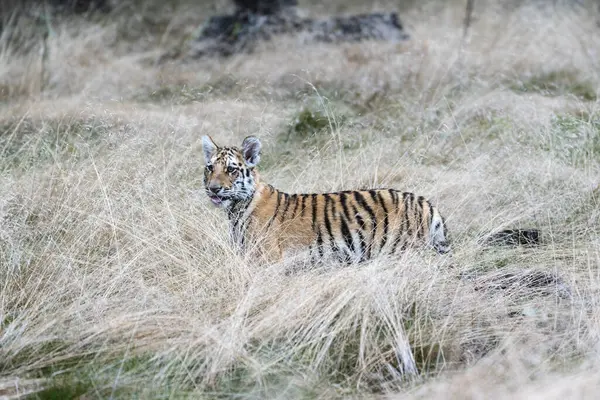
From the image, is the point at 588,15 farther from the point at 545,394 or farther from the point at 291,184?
the point at 545,394

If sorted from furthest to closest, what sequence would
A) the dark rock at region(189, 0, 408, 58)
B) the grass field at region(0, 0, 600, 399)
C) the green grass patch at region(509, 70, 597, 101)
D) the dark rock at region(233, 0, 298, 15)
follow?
1. the dark rock at region(233, 0, 298, 15)
2. the dark rock at region(189, 0, 408, 58)
3. the green grass patch at region(509, 70, 597, 101)
4. the grass field at region(0, 0, 600, 399)

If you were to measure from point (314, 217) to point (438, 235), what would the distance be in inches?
30.7

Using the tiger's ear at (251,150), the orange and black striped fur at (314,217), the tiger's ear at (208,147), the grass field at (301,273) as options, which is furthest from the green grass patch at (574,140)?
the tiger's ear at (208,147)

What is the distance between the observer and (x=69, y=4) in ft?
46.7

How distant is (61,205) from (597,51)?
762 cm

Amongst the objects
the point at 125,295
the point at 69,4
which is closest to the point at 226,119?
the point at 125,295

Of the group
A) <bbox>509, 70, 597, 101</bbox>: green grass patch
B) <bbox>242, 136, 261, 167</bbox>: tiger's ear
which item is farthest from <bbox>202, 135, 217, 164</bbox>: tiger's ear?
<bbox>509, 70, 597, 101</bbox>: green grass patch

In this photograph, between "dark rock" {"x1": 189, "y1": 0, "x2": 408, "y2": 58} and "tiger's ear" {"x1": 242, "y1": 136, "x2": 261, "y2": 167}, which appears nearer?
"tiger's ear" {"x1": 242, "y1": 136, "x2": 261, "y2": 167}

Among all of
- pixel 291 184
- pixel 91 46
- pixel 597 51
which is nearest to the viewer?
pixel 291 184

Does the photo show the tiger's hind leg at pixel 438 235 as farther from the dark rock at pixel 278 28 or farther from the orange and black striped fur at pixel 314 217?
the dark rock at pixel 278 28

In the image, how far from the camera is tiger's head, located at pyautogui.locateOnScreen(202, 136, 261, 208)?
16.1 ft

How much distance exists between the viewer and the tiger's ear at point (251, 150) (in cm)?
495

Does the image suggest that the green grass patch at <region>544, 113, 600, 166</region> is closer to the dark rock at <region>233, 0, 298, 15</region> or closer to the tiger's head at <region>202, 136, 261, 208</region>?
the tiger's head at <region>202, 136, 261, 208</region>

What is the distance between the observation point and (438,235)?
508 cm
